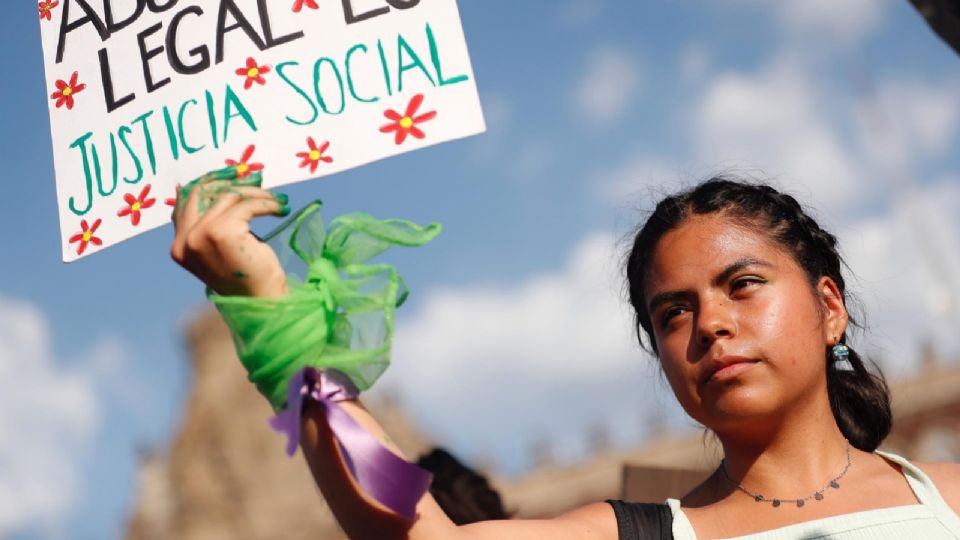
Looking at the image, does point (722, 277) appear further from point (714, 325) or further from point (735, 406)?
point (735, 406)

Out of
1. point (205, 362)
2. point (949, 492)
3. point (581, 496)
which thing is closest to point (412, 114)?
point (949, 492)

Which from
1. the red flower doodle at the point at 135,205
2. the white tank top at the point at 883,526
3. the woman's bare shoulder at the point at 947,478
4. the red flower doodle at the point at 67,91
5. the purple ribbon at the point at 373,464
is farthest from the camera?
the red flower doodle at the point at 67,91

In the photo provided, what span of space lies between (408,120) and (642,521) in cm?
86

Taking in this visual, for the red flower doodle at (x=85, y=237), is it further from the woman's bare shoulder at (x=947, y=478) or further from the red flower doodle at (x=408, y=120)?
the woman's bare shoulder at (x=947, y=478)

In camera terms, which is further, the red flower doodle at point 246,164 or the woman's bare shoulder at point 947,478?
the red flower doodle at point 246,164

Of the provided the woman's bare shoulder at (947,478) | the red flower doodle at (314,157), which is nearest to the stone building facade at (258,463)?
the woman's bare shoulder at (947,478)

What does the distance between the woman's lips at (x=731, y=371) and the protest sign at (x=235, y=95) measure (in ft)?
2.06

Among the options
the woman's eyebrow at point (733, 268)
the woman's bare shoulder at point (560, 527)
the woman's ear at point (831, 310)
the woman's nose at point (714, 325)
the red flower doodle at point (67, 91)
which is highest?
the red flower doodle at point (67, 91)

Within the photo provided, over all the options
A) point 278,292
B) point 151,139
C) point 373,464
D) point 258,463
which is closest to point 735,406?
point 373,464

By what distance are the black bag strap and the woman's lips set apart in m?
0.28

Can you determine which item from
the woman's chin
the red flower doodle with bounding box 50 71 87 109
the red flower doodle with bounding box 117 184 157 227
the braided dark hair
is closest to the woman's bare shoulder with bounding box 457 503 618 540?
the woman's chin

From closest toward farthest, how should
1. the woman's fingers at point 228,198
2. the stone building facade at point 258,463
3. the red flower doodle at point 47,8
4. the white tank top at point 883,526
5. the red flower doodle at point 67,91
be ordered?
1. the woman's fingers at point 228,198
2. the white tank top at point 883,526
3. the red flower doodle at point 67,91
4. the red flower doodle at point 47,8
5. the stone building facade at point 258,463

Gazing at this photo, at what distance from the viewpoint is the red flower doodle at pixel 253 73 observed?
2.26m

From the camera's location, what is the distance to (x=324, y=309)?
170cm
